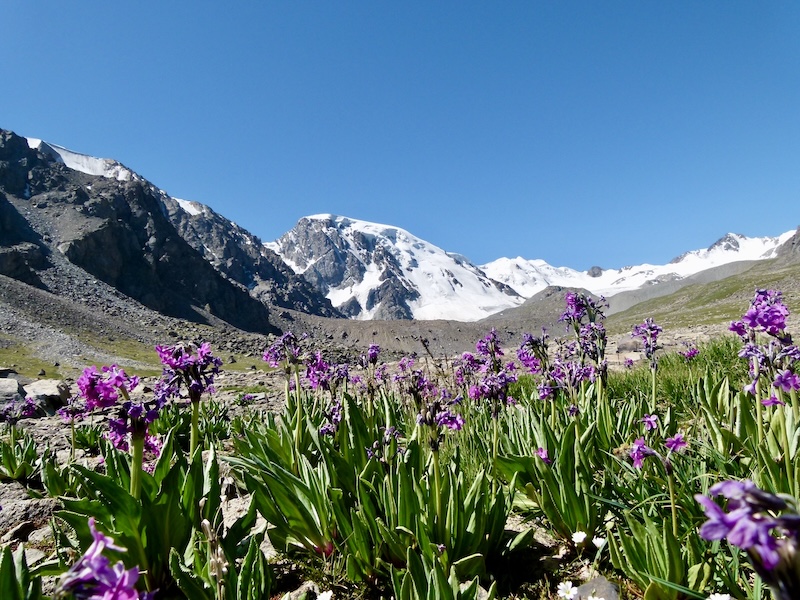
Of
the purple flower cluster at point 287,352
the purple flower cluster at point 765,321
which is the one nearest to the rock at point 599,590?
the purple flower cluster at point 765,321

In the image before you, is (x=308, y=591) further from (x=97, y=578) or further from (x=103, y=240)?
(x=103, y=240)

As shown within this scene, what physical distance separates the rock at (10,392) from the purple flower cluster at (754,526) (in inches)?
681

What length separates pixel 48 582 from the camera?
3348 millimetres

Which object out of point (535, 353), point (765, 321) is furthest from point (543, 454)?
point (765, 321)

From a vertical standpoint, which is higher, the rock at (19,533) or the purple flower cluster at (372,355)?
the purple flower cluster at (372,355)

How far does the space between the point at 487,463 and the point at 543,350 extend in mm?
1717

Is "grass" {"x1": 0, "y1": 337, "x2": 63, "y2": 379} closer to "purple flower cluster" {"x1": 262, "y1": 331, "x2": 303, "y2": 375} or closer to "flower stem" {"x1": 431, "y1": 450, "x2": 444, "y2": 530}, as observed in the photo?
"purple flower cluster" {"x1": 262, "y1": 331, "x2": 303, "y2": 375}

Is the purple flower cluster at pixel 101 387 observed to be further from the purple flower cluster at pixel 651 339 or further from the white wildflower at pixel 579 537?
the purple flower cluster at pixel 651 339

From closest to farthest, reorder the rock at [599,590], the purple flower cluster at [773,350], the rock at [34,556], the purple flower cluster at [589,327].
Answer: the rock at [599,590], the purple flower cluster at [773,350], the rock at [34,556], the purple flower cluster at [589,327]

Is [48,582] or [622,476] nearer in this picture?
[48,582]

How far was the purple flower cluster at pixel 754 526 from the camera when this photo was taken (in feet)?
3.10

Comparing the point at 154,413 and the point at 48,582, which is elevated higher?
the point at 154,413

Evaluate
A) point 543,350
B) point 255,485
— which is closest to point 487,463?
point 543,350

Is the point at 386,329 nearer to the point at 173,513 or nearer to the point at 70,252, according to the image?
the point at 70,252
